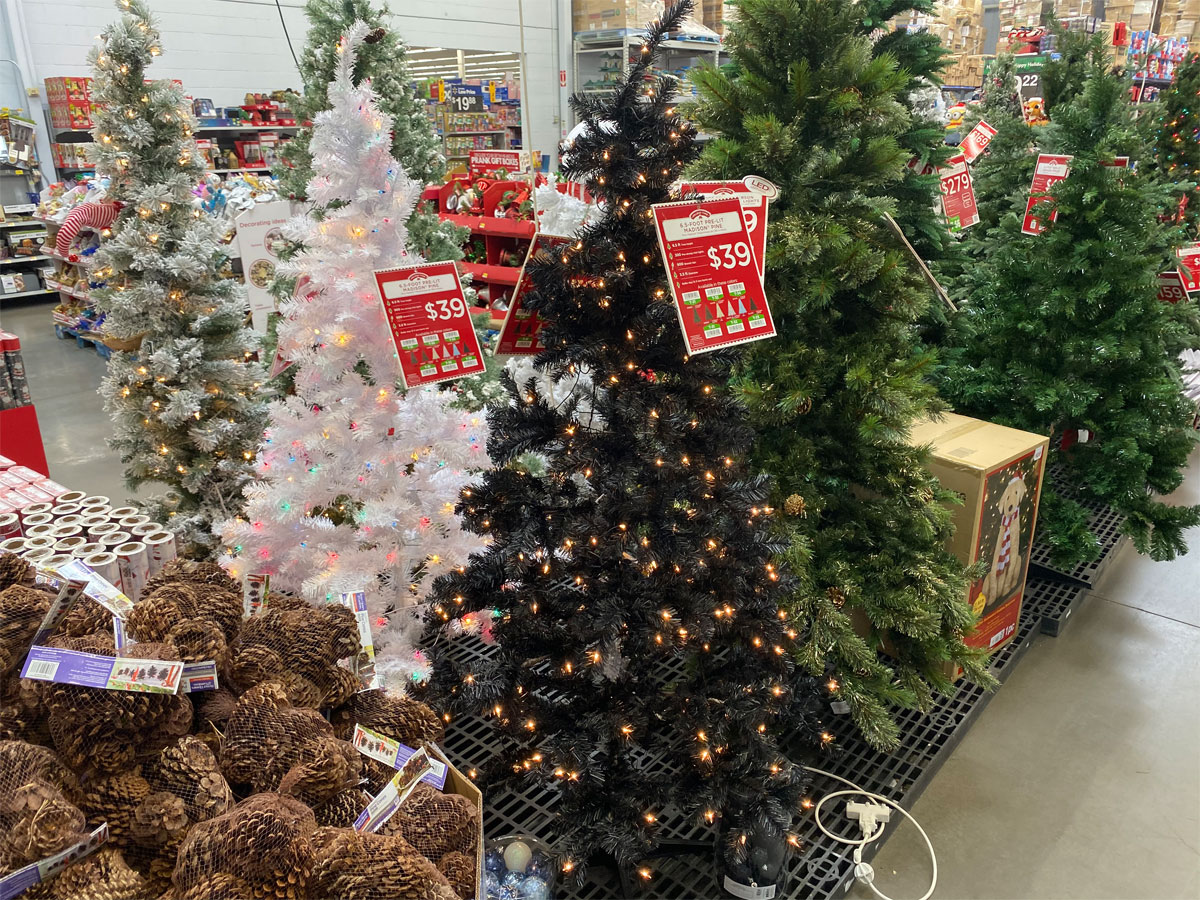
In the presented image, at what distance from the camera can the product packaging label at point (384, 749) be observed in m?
1.51

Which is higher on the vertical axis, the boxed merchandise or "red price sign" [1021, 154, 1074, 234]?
"red price sign" [1021, 154, 1074, 234]


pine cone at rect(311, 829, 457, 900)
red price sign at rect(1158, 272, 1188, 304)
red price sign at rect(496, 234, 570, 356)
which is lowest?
pine cone at rect(311, 829, 457, 900)

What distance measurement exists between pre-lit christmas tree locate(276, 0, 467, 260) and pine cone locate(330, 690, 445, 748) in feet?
9.31

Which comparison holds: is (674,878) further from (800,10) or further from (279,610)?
(800,10)

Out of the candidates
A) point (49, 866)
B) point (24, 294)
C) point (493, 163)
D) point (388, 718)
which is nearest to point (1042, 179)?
point (388, 718)

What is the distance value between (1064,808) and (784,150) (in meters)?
2.15

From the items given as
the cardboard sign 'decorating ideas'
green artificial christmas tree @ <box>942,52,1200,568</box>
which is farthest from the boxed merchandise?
the cardboard sign 'decorating ideas'

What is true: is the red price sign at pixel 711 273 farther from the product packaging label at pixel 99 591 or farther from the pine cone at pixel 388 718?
the product packaging label at pixel 99 591

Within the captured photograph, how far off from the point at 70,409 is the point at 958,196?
248 inches

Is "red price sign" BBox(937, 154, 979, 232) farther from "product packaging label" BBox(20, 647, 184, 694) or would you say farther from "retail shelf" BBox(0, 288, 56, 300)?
"retail shelf" BBox(0, 288, 56, 300)

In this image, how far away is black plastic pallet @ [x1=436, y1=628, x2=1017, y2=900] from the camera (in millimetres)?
2145

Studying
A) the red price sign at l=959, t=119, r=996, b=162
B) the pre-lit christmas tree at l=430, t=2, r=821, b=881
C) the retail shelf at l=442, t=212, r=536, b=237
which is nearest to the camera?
the pre-lit christmas tree at l=430, t=2, r=821, b=881

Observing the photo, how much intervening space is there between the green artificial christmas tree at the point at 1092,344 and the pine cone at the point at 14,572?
332 cm

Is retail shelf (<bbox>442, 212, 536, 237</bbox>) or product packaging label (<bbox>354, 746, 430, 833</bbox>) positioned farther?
retail shelf (<bbox>442, 212, 536, 237</bbox>)
